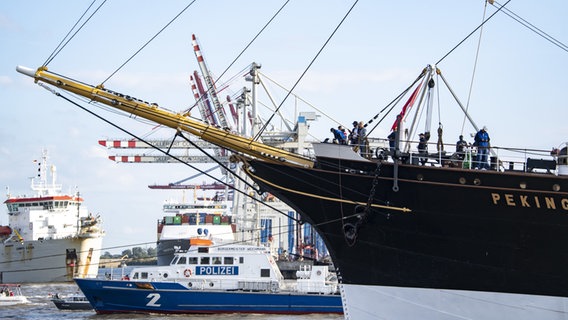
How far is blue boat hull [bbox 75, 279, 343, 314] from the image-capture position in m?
37.3

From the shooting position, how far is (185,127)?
73.0ft

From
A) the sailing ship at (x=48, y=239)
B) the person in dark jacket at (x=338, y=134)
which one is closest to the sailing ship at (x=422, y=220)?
the person in dark jacket at (x=338, y=134)

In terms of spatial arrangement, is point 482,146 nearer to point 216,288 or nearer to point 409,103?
point 409,103

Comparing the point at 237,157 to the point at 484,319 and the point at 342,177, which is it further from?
the point at 484,319

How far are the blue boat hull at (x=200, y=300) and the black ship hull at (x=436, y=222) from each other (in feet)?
49.2

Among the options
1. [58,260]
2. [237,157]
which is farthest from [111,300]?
[58,260]

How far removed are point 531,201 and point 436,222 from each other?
2.16 metres

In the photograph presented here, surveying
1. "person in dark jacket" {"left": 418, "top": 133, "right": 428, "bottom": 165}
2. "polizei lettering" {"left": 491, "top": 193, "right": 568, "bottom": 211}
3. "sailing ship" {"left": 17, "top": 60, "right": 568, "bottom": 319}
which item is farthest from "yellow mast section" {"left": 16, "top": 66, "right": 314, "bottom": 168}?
"polizei lettering" {"left": 491, "top": 193, "right": 568, "bottom": 211}

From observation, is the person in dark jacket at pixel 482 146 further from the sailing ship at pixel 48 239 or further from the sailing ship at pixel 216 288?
Answer: the sailing ship at pixel 48 239

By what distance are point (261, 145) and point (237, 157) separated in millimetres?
696

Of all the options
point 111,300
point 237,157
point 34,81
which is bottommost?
point 111,300

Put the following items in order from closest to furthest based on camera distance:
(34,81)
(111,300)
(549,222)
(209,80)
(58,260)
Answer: (549,222) < (34,81) < (111,300) < (209,80) < (58,260)

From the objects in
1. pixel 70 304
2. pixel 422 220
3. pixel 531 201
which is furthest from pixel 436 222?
pixel 70 304

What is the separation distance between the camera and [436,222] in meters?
21.3
